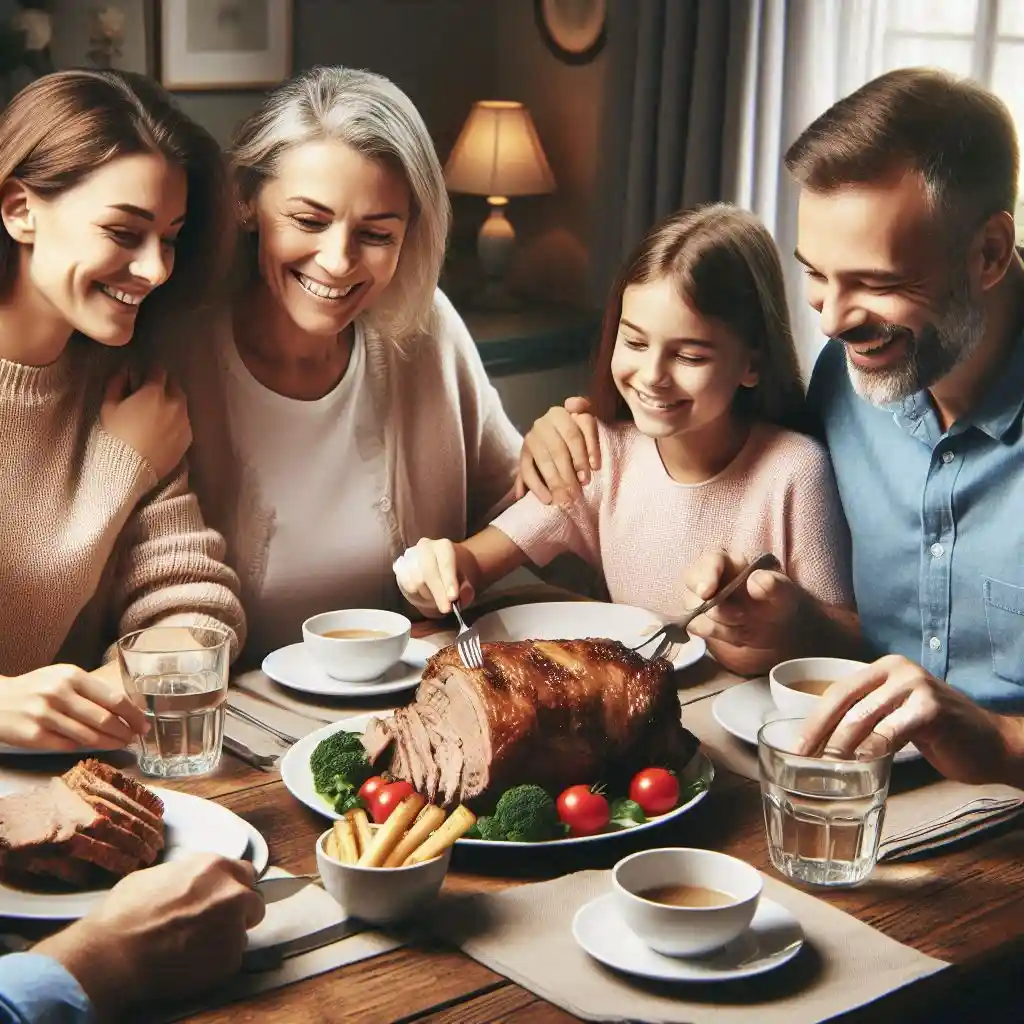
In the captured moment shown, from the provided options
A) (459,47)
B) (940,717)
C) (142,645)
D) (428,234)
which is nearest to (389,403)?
(428,234)

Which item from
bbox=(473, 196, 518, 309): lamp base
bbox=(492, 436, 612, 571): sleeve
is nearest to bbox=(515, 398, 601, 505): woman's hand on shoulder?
bbox=(492, 436, 612, 571): sleeve

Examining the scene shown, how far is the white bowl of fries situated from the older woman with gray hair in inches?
39.2

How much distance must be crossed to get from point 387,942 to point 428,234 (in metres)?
1.35

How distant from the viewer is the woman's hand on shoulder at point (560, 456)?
2.29 metres

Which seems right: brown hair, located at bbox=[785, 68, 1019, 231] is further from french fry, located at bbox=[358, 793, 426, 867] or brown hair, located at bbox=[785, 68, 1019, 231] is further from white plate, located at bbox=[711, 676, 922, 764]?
french fry, located at bbox=[358, 793, 426, 867]

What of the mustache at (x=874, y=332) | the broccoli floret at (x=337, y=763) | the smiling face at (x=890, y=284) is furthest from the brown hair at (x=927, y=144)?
the broccoli floret at (x=337, y=763)

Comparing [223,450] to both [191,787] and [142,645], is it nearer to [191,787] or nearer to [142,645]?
[142,645]

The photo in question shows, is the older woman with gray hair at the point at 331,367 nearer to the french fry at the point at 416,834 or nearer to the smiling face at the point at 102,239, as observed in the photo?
the smiling face at the point at 102,239

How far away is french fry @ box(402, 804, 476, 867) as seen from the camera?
136 cm

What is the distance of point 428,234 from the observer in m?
2.38

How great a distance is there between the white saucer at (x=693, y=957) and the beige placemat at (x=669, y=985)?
14mm

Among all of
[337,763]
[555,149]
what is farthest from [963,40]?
[337,763]

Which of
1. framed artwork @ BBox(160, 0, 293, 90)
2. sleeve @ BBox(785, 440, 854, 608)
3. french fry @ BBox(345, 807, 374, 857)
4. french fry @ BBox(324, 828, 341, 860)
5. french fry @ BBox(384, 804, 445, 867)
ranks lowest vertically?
french fry @ BBox(324, 828, 341, 860)

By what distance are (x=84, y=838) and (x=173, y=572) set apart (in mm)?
746
